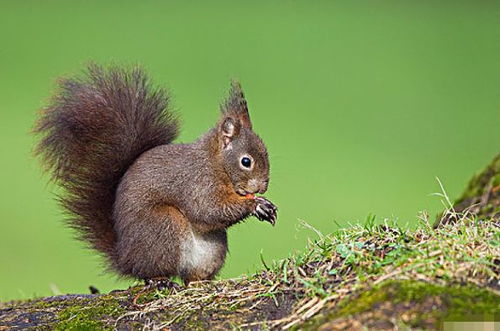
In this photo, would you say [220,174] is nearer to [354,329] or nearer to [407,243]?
[407,243]

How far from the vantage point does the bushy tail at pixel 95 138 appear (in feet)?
10.8

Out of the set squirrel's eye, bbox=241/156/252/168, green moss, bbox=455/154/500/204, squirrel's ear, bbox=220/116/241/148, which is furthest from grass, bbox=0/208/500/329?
green moss, bbox=455/154/500/204

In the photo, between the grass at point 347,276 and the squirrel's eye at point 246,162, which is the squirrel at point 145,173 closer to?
the squirrel's eye at point 246,162

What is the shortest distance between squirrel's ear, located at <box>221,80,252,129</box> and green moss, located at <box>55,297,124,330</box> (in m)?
1.04

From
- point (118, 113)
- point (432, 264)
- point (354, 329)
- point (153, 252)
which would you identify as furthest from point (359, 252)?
point (118, 113)

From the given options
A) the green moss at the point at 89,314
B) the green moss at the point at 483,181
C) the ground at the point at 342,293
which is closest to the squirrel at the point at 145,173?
the ground at the point at 342,293

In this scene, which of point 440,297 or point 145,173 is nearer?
point 440,297

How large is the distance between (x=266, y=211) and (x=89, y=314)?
91 cm

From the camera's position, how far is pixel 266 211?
124 inches

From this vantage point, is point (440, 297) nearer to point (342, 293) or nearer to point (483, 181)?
point (342, 293)

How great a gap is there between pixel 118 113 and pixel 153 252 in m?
0.65

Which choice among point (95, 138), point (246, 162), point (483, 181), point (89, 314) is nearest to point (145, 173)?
point (95, 138)

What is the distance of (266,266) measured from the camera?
248 centimetres

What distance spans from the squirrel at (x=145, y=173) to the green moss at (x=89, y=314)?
0.46 m
